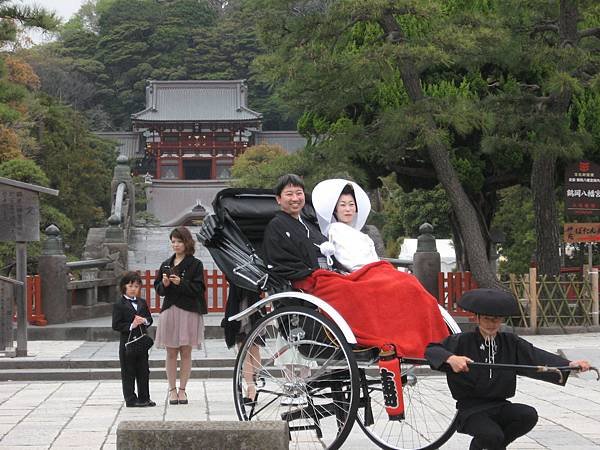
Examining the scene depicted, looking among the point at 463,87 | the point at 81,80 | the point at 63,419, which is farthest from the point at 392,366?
the point at 81,80

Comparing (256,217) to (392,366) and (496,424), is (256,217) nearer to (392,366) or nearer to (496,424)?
(392,366)

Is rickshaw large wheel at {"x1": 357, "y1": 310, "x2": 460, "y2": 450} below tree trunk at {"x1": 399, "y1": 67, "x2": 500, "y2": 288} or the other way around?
below

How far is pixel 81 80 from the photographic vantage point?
238 ft

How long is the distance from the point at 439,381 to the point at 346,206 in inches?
154

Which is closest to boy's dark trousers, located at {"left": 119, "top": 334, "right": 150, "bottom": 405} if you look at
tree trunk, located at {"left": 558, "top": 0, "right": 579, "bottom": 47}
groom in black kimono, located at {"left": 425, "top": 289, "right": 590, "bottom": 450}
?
groom in black kimono, located at {"left": 425, "top": 289, "right": 590, "bottom": 450}

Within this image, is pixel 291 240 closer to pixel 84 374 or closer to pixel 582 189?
pixel 84 374

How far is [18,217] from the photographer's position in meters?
12.6

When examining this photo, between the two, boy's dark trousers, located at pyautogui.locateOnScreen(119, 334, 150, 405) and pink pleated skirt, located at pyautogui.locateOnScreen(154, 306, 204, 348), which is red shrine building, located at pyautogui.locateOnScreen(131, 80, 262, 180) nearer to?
boy's dark trousers, located at pyautogui.locateOnScreen(119, 334, 150, 405)

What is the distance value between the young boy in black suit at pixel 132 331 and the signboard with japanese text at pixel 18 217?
4.16m

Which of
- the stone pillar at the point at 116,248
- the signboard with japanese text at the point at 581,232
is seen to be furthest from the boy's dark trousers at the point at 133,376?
the signboard with japanese text at the point at 581,232

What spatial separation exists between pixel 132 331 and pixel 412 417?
2405mm

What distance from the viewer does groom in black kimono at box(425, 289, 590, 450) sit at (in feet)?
15.7

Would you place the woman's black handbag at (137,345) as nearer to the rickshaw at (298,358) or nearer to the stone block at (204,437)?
the rickshaw at (298,358)

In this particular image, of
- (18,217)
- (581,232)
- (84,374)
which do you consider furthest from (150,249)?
(84,374)
